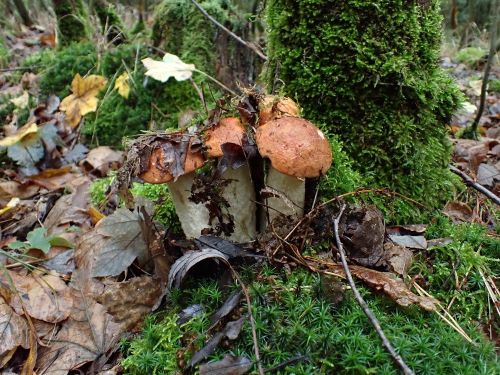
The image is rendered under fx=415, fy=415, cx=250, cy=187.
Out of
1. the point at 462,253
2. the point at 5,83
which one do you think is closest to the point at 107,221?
the point at 462,253

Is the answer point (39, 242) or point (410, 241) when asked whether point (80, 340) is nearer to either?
point (39, 242)

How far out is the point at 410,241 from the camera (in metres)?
2.36

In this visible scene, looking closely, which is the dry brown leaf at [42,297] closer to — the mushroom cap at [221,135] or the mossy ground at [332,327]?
the mossy ground at [332,327]

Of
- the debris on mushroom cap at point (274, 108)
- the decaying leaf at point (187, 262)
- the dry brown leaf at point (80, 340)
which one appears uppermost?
the debris on mushroom cap at point (274, 108)

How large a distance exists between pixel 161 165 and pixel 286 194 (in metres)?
0.70

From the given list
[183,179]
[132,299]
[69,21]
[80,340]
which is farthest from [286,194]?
[69,21]

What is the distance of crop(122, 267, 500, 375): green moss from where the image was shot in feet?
5.34

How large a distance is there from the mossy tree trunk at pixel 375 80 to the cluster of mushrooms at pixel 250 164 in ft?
1.28

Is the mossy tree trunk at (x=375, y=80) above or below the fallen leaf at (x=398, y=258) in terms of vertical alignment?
above

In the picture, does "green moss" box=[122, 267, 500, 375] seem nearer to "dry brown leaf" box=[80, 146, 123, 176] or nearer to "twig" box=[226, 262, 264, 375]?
"twig" box=[226, 262, 264, 375]

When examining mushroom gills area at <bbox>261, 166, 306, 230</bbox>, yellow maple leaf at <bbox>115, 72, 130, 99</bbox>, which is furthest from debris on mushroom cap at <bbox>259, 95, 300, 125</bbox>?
yellow maple leaf at <bbox>115, 72, 130, 99</bbox>

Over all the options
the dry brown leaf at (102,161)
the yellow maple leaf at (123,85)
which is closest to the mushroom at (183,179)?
the dry brown leaf at (102,161)

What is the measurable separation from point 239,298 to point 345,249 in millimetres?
651

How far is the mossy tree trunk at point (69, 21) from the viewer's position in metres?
6.61
